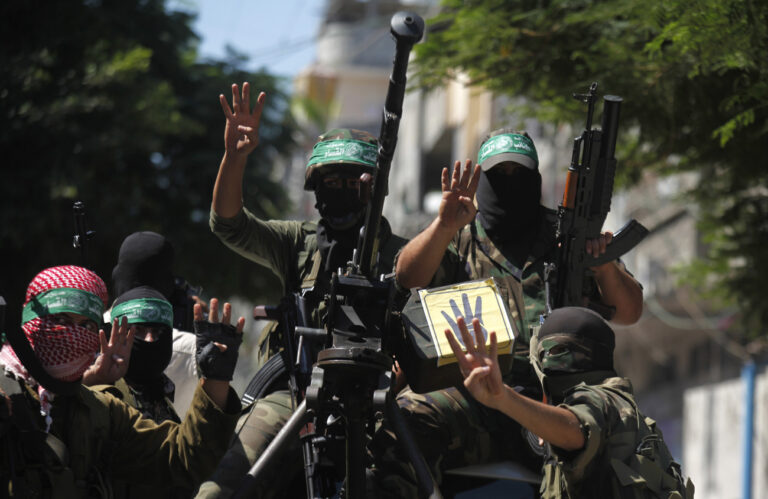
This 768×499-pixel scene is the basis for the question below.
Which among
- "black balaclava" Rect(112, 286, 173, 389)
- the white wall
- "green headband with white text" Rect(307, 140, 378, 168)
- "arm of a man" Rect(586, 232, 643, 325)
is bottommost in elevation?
the white wall

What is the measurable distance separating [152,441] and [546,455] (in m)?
1.46

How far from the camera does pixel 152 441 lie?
4.20m

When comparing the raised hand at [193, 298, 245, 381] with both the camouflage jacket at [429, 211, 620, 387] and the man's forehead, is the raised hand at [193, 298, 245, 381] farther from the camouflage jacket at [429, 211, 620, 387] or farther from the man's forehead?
the man's forehead

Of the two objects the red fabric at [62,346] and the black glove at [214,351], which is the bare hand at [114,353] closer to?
the red fabric at [62,346]

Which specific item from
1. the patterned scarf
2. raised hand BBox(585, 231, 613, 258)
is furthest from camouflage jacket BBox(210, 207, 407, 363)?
the patterned scarf

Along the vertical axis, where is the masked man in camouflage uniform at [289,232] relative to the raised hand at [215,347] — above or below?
above

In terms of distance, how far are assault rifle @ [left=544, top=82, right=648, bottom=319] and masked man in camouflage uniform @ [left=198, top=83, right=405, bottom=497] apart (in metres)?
0.74

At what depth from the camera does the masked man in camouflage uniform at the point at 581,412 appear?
376cm

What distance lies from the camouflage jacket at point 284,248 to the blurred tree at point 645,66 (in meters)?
1.96

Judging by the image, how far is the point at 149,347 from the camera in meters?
4.99

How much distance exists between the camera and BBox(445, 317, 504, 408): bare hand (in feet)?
12.1

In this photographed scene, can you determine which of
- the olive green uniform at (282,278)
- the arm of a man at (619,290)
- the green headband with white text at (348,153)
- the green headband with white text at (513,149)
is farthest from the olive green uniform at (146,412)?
the arm of a man at (619,290)

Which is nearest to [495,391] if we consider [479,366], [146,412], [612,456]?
[479,366]

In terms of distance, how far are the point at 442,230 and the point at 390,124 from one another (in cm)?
91
